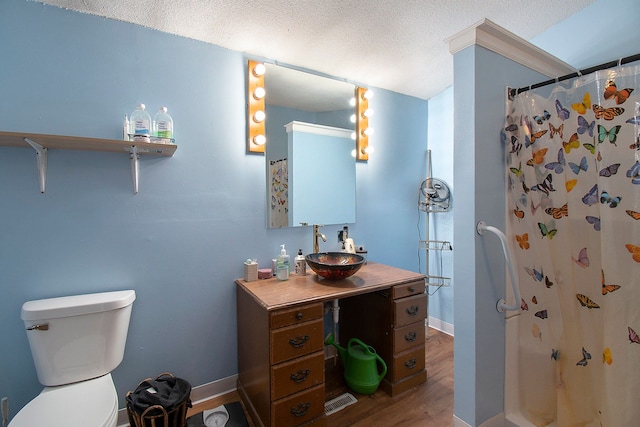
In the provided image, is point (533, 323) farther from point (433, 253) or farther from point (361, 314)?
point (433, 253)

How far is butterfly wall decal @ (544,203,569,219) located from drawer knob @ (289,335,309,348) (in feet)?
4.65

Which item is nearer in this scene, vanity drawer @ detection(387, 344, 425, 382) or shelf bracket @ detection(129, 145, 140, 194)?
shelf bracket @ detection(129, 145, 140, 194)

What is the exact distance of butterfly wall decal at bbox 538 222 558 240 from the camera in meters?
1.43

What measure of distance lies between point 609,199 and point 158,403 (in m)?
2.30

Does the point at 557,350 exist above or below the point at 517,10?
below

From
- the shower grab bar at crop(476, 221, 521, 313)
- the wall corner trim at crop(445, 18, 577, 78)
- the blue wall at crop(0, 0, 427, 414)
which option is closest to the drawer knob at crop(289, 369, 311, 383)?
the blue wall at crop(0, 0, 427, 414)

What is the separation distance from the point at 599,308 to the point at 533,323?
0.32 metres

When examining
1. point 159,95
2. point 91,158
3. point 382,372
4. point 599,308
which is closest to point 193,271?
point 91,158

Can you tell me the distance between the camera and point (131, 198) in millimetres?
1625

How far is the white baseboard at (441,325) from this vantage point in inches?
108

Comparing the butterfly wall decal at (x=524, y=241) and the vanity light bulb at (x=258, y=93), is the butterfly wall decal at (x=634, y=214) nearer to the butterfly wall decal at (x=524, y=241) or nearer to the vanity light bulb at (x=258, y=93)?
the butterfly wall decal at (x=524, y=241)

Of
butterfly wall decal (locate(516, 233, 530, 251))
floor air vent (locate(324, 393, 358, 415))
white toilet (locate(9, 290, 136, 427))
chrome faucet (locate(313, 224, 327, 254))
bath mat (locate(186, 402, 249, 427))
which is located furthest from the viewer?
chrome faucet (locate(313, 224, 327, 254))

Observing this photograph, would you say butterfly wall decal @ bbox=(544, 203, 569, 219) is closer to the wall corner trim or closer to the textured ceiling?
the wall corner trim

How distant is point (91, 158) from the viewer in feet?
5.04
